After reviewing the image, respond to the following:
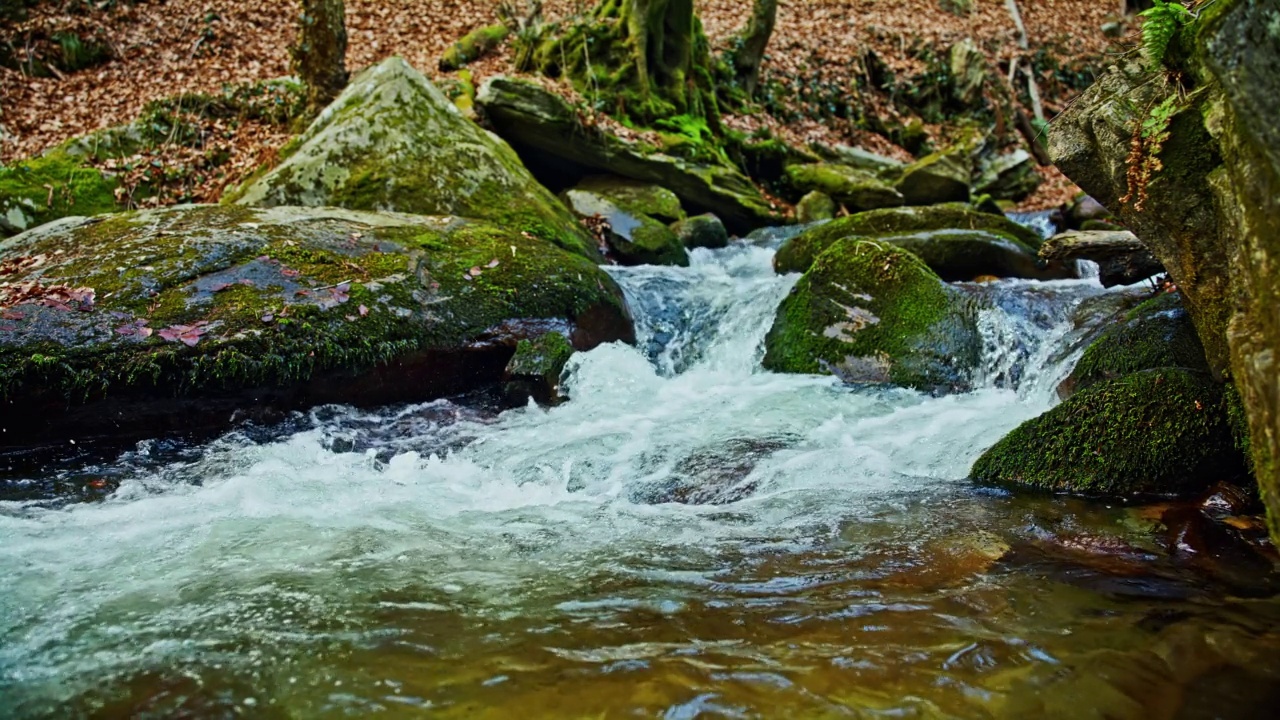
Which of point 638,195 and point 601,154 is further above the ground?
point 601,154

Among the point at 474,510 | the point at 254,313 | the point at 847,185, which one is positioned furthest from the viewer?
the point at 847,185

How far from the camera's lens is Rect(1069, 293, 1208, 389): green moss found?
4.33 m

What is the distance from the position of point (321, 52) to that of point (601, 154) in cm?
426

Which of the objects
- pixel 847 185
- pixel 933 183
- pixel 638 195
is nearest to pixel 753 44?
pixel 847 185

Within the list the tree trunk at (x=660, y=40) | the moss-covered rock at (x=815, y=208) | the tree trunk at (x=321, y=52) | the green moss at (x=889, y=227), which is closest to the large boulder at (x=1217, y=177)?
the green moss at (x=889, y=227)

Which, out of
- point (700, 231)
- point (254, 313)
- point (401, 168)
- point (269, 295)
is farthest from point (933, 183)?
point (254, 313)

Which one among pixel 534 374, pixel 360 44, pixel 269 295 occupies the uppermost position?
pixel 360 44

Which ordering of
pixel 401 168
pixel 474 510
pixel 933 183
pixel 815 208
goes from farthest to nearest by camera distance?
pixel 933 183 → pixel 815 208 → pixel 401 168 → pixel 474 510

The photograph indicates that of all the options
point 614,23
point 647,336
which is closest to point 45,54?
point 614,23

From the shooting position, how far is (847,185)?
13555mm

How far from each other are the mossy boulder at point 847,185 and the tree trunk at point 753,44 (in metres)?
3.29

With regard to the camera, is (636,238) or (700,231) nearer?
(636,238)

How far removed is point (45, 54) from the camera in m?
12.6

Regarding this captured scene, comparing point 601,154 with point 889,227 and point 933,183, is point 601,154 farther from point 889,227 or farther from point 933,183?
point 933,183
